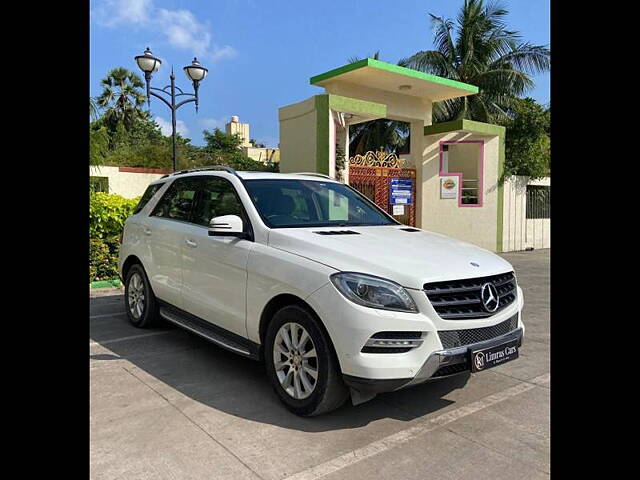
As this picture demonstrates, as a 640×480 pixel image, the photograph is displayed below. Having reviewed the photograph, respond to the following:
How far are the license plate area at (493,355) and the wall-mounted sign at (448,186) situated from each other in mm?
9658

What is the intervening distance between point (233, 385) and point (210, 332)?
1.70 feet

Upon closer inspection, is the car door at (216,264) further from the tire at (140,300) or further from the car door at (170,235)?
the tire at (140,300)

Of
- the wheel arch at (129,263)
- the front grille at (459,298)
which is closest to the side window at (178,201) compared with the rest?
the wheel arch at (129,263)

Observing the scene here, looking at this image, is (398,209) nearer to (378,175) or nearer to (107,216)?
(378,175)

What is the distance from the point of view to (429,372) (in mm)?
3166

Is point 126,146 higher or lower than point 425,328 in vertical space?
higher

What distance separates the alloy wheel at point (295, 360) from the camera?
3408 mm

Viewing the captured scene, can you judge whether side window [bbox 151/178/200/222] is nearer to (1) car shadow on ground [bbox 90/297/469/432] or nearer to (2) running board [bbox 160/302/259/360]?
(2) running board [bbox 160/302/259/360]

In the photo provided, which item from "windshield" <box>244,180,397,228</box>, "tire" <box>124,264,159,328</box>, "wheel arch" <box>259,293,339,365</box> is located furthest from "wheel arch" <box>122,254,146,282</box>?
"wheel arch" <box>259,293,339,365</box>

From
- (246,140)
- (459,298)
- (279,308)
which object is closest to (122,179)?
(279,308)
